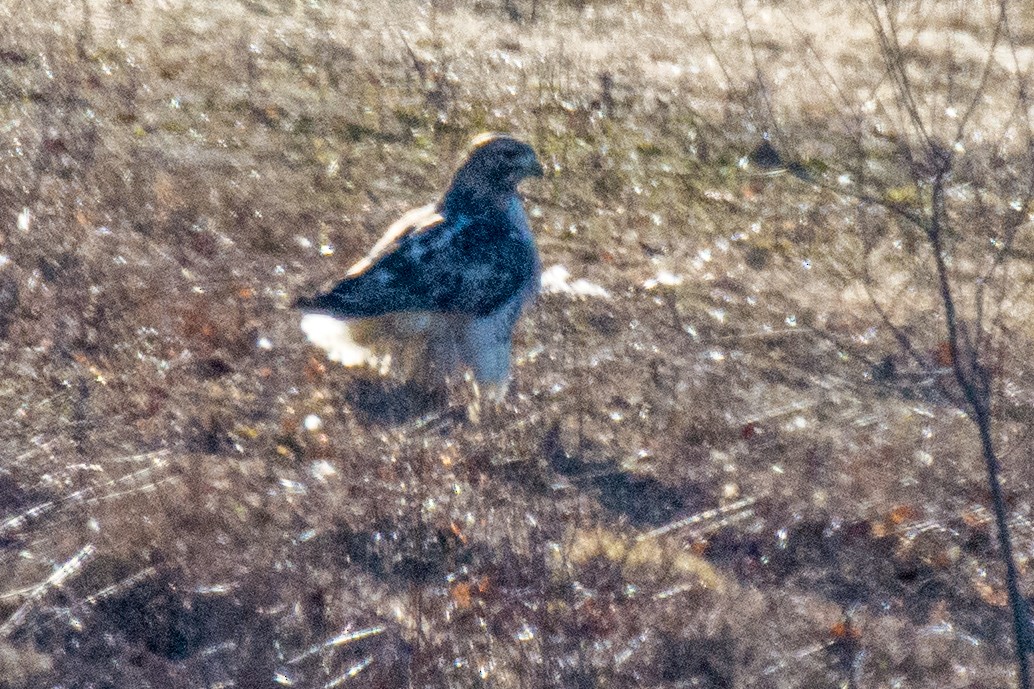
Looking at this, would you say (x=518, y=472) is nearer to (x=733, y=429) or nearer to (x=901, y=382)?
(x=733, y=429)

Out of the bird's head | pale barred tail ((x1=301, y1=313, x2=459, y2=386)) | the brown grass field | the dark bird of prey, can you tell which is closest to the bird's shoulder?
the dark bird of prey

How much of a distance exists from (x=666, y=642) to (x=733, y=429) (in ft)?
3.82

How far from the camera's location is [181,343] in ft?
17.7

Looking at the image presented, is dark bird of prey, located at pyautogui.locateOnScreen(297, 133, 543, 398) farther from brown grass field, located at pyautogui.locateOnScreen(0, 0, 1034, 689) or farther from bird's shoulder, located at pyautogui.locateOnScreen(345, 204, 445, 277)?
brown grass field, located at pyautogui.locateOnScreen(0, 0, 1034, 689)

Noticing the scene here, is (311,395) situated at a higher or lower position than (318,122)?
lower

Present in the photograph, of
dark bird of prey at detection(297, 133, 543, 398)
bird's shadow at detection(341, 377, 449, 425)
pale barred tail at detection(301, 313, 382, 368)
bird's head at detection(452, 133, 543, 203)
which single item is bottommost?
bird's shadow at detection(341, 377, 449, 425)

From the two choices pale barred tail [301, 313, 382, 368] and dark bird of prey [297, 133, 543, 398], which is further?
pale barred tail [301, 313, 382, 368]

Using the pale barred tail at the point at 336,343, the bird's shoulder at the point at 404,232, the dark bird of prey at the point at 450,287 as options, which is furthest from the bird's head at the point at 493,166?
the pale barred tail at the point at 336,343

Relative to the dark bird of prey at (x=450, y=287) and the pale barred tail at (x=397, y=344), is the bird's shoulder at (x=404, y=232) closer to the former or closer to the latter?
the dark bird of prey at (x=450, y=287)

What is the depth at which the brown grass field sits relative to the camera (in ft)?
15.1

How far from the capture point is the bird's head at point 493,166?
18.1ft

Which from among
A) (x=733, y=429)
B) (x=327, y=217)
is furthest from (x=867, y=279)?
(x=327, y=217)

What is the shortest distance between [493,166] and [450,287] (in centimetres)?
78

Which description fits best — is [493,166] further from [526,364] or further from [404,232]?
[526,364]
